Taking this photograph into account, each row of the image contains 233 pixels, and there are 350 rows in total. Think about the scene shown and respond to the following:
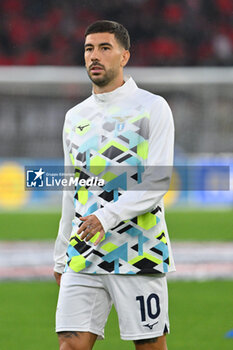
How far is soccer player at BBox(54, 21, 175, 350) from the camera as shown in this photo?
324 cm

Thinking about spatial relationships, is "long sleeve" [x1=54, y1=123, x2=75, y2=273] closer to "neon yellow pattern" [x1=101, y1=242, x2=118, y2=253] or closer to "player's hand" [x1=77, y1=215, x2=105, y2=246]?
"neon yellow pattern" [x1=101, y1=242, x2=118, y2=253]

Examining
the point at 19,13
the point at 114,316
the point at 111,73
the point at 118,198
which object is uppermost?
the point at 19,13

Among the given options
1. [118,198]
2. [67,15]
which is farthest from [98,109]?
[67,15]

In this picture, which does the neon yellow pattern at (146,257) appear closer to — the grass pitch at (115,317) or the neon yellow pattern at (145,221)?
the neon yellow pattern at (145,221)

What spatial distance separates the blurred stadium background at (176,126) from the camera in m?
6.46

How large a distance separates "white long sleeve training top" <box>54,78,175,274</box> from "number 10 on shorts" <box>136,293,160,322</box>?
0.11 m

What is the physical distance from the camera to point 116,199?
10.7ft

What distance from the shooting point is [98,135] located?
332 centimetres

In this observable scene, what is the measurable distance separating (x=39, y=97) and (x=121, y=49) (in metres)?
14.3

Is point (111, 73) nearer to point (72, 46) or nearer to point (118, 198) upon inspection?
point (118, 198)

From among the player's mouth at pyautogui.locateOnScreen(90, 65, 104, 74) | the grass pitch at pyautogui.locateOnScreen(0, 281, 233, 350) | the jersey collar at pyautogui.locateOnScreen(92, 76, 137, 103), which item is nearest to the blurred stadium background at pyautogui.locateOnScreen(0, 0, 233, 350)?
the grass pitch at pyautogui.locateOnScreen(0, 281, 233, 350)

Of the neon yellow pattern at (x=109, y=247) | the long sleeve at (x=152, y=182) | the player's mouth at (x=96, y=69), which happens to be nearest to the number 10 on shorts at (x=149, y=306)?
the neon yellow pattern at (x=109, y=247)

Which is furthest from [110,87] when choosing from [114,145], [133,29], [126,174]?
[133,29]

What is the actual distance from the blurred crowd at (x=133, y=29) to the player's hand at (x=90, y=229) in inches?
691
